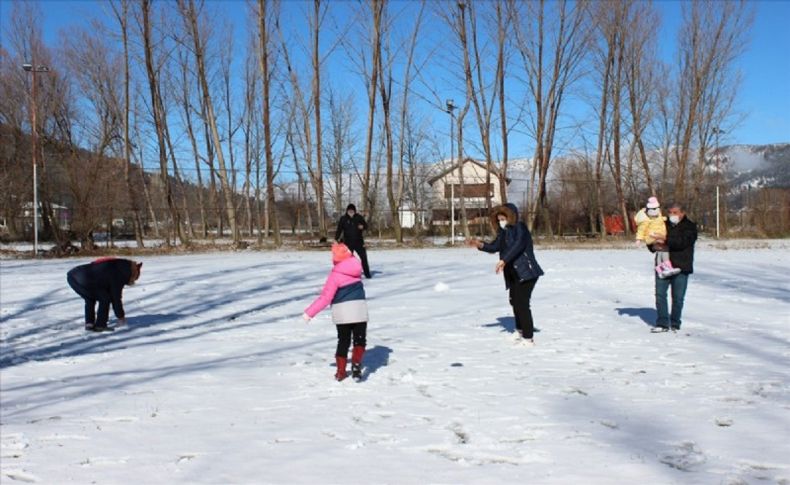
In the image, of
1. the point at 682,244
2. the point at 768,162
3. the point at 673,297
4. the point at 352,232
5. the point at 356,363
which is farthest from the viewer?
the point at 768,162

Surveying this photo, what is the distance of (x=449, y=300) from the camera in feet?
37.1

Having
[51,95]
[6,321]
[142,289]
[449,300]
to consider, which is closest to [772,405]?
[449,300]

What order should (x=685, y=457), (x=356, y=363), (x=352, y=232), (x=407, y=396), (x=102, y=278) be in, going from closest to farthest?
(x=685, y=457), (x=407, y=396), (x=356, y=363), (x=102, y=278), (x=352, y=232)

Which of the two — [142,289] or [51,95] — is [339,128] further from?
[142,289]

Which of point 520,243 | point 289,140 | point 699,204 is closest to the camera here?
point 520,243

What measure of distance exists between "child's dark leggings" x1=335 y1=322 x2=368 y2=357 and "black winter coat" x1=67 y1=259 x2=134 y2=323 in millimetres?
4107

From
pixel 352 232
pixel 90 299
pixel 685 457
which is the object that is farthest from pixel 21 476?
pixel 352 232

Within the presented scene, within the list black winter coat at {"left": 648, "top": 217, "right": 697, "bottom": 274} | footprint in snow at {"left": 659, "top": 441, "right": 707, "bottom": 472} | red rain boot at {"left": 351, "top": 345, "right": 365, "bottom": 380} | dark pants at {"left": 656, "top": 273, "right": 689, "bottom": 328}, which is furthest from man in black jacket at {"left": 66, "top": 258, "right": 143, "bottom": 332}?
footprint in snow at {"left": 659, "top": 441, "right": 707, "bottom": 472}

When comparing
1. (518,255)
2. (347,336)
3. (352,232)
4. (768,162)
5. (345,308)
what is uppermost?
(768,162)

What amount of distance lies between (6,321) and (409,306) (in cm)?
595

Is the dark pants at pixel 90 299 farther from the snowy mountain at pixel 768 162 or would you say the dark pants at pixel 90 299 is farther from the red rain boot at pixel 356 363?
the snowy mountain at pixel 768 162

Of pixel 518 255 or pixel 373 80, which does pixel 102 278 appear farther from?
pixel 373 80

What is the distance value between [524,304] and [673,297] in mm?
2063

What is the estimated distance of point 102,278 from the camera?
8734mm
